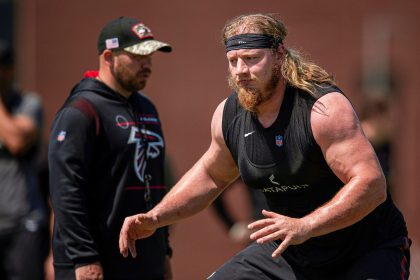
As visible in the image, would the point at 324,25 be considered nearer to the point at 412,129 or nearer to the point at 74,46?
the point at 412,129

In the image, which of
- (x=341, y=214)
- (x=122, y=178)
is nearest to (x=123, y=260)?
(x=122, y=178)

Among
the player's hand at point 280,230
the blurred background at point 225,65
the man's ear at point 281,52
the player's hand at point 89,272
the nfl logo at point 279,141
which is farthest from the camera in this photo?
the blurred background at point 225,65

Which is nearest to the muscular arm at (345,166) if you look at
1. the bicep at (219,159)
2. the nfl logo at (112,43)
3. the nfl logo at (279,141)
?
the nfl logo at (279,141)

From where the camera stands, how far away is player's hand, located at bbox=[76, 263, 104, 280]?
559 cm

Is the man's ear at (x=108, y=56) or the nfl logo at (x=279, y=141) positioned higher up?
the man's ear at (x=108, y=56)

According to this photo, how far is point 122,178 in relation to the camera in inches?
229

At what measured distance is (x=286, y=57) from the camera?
201 inches

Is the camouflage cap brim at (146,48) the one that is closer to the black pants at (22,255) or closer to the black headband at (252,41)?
the black headband at (252,41)

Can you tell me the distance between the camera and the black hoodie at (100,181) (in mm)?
5703

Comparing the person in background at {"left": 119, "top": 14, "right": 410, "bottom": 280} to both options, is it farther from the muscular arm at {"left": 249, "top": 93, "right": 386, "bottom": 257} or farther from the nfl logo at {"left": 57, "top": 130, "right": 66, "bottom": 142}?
the nfl logo at {"left": 57, "top": 130, "right": 66, "bottom": 142}

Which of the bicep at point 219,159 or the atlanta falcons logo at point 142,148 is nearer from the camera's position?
the bicep at point 219,159

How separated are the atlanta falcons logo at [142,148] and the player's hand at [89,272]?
634 millimetres

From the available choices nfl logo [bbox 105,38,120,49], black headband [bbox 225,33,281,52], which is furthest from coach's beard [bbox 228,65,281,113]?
nfl logo [bbox 105,38,120,49]

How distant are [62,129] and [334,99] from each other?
182 centimetres
